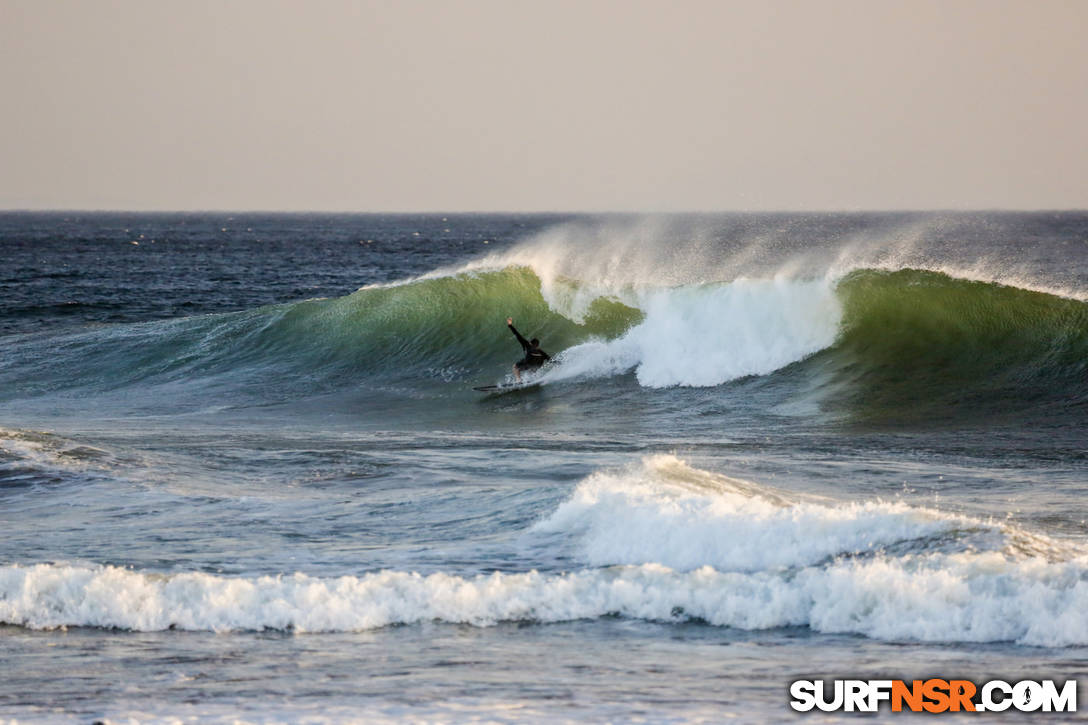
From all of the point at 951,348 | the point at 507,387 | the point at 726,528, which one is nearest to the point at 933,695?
the point at 726,528

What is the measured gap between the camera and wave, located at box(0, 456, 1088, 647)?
701 centimetres

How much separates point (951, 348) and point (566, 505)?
34.2 ft

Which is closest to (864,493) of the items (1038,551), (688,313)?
(1038,551)

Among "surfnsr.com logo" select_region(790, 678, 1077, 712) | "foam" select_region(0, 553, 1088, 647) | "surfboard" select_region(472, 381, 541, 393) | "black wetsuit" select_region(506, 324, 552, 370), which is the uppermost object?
"black wetsuit" select_region(506, 324, 552, 370)

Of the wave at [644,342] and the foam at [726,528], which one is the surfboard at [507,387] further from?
the foam at [726,528]

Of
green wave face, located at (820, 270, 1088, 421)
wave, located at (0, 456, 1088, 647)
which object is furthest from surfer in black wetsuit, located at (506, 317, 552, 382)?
wave, located at (0, 456, 1088, 647)

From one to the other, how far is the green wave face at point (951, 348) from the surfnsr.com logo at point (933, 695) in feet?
30.9

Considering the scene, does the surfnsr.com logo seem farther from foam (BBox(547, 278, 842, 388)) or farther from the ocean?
foam (BBox(547, 278, 842, 388))

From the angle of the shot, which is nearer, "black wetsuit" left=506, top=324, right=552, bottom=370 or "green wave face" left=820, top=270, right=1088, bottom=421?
"green wave face" left=820, top=270, right=1088, bottom=421

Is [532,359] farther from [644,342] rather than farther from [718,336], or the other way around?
[718,336]

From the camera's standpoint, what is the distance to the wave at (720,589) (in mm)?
7012

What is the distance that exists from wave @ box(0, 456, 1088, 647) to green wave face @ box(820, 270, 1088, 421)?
7.57 m

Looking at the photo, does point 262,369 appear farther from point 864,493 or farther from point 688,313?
point 864,493

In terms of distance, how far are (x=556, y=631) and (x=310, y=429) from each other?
969 cm
